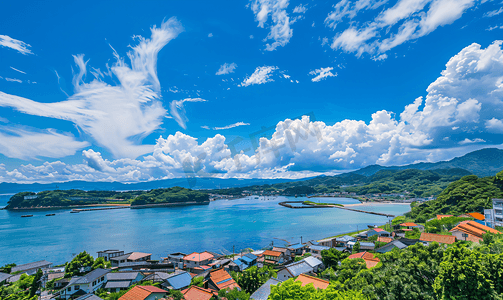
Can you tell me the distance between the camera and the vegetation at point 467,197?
948 inches

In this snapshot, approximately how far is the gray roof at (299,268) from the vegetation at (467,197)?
834 inches

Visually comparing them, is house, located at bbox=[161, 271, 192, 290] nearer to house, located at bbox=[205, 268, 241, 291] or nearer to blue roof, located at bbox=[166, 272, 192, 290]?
blue roof, located at bbox=[166, 272, 192, 290]

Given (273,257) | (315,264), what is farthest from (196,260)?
(315,264)

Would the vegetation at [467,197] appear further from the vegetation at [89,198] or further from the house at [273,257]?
the vegetation at [89,198]

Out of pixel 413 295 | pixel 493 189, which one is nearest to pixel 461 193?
pixel 493 189

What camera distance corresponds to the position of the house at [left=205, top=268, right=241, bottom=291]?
Answer: 37.0ft

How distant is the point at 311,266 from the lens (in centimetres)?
1337

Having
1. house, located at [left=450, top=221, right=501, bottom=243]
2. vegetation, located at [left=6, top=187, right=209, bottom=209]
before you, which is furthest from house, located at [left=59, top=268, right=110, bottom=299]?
vegetation, located at [left=6, top=187, right=209, bottom=209]

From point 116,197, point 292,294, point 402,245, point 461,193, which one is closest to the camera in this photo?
point 292,294

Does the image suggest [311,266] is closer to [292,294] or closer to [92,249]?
[292,294]

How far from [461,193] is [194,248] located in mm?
30886

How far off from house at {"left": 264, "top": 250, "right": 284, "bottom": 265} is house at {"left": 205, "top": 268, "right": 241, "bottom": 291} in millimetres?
4633

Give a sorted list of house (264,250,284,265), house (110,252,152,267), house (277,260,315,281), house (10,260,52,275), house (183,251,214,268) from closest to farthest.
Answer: house (277,260,315,281), house (10,260,52,275), house (183,251,214,268), house (110,252,152,267), house (264,250,284,265)

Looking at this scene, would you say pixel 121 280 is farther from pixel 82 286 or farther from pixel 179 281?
pixel 179 281
